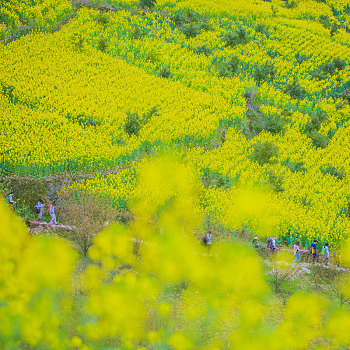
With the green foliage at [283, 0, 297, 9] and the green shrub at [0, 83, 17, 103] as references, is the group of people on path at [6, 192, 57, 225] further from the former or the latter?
the green foliage at [283, 0, 297, 9]

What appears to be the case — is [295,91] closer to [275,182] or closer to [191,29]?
[191,29]

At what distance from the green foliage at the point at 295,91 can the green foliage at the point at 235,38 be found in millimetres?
8305

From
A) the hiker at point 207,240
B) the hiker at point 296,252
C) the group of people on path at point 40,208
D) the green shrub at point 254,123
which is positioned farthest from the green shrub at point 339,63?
the group of people on path at point 40,208

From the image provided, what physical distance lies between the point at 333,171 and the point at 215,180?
23.7 feet

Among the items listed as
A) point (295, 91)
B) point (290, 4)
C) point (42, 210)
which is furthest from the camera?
point (290, 4)

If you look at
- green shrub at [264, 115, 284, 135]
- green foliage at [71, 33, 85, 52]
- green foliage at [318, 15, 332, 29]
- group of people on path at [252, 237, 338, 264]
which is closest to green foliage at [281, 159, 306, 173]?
green shrub at [264, 115, 284, 135]

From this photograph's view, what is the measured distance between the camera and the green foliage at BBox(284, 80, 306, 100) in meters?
32.0

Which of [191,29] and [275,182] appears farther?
[191,29]

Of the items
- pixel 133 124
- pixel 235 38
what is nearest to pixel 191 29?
pixel 235 38

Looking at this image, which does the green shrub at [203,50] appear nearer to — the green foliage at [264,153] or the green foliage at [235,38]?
→ the green foliage at [235,38]

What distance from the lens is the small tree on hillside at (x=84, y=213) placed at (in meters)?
16.3

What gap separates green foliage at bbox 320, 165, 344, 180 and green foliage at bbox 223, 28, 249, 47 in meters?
18.0

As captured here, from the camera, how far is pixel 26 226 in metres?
16.5

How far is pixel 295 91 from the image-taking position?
32062 millimetres
